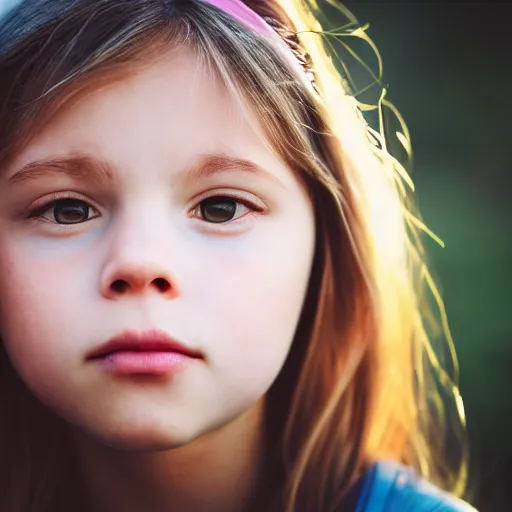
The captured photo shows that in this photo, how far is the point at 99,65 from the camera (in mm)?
966

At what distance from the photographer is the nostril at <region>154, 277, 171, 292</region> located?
3.08ft

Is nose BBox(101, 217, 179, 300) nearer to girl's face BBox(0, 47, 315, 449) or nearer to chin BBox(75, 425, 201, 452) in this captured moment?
girl's face BBox(0, 47, 315, 449)

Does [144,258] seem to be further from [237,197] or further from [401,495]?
[401,495]

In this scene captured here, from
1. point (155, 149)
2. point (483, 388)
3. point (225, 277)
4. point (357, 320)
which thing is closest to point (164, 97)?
point (155, 149)

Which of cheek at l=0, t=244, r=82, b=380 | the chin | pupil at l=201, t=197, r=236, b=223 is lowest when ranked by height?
the chin

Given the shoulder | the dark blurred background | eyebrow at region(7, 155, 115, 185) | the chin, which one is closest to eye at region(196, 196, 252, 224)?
eyebrow at region(7, 155, 115, 185)

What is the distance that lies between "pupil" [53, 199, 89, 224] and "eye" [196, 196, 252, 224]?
4.8 inches

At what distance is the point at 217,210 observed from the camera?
1.01 metres

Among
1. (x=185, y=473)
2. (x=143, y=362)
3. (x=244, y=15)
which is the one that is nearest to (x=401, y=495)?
(x=185, y=473)

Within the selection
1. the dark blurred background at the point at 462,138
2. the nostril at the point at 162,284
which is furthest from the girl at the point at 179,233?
Answer: the dark blurred background at the point at 462,138

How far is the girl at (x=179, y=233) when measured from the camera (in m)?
0.95

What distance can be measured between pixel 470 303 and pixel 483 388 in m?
0.24

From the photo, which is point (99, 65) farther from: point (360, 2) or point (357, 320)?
point (360, 2)

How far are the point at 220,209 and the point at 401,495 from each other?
42cm
